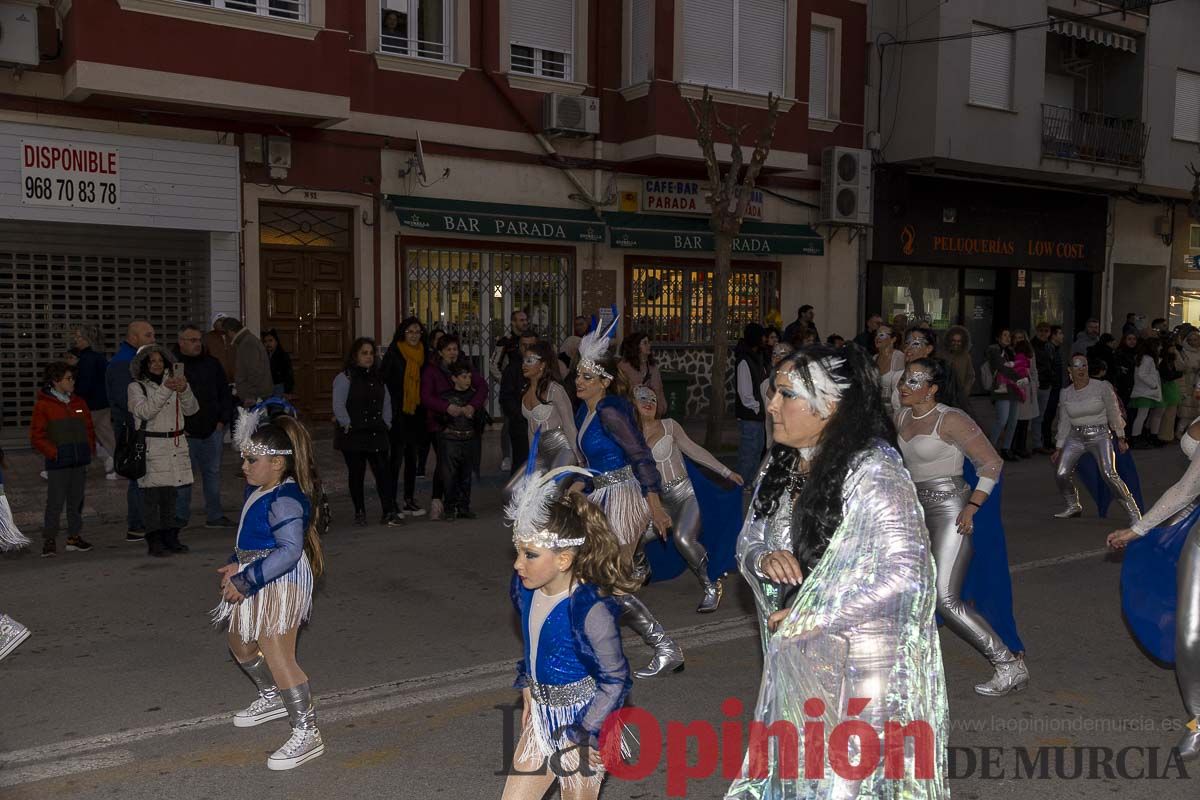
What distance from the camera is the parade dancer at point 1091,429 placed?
9906 millimetres

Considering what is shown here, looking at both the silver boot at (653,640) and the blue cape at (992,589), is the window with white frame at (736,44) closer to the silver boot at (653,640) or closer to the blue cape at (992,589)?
the blue cape at (992,589)

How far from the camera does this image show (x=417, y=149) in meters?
15.3

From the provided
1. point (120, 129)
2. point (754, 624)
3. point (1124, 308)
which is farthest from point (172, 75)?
point (1124, 308)

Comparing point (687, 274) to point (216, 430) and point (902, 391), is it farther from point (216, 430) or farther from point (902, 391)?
point (902, 391)

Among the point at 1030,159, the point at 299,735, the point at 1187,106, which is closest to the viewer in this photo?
the point at 299,735

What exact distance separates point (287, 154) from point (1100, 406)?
10036 mm

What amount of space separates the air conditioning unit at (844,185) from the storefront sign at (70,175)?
11672 mm

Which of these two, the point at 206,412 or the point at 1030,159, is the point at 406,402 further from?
the point at 1030,159

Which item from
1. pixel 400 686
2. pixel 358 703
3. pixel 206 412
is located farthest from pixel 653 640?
pixel 206 412

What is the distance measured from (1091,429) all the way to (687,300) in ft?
31.0

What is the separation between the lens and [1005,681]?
5.49 m

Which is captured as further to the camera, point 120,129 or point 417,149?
point 417,149

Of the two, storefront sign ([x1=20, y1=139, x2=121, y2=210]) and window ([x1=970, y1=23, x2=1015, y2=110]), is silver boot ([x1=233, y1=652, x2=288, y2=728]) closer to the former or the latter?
storefront sign ([x1=20, y1=139, x2=121, y2=210])

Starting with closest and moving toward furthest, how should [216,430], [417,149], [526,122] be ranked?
[216,430] → [417,149] → [526,122]
